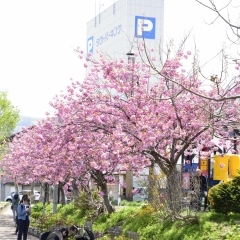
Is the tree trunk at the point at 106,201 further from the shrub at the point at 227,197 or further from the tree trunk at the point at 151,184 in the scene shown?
the shrub at the point at 227,197

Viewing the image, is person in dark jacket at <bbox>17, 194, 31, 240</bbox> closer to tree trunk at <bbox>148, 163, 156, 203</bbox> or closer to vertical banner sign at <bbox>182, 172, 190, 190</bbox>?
tree trunk at <bbox>148, 163, 156, 203</bbox>

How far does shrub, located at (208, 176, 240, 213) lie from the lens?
51.8 feet

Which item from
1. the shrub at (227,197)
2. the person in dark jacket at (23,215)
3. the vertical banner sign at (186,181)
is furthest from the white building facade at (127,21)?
the shrub at (227,197)

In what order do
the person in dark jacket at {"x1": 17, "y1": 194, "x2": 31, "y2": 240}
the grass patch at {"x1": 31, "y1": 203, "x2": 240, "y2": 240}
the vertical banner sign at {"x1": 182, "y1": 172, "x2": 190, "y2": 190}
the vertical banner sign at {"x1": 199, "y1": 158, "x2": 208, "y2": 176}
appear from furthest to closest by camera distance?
the vertical banner sign at {"x1": 199, "y1": 158, "x2": 208, "y2": 176}, the person in dark jacket at {"x1": 17, "y1": 194, "x2": 31, "y2": 240}, the vertical banner sign at {"x1": 182, "y1": 172, "x2": 190, "y2": 190}, the grass patch at {"x1": 31, "y1": 203, "x2": 240, "y2": 240}

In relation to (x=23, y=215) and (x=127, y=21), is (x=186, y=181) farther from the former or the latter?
(x=127, y=21)

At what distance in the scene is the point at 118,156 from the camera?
1791cm

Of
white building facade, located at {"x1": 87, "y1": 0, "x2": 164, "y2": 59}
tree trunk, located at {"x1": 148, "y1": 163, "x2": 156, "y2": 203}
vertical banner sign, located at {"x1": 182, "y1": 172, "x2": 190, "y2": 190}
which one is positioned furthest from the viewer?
white building facade, located at {"x1": 87, "y1": 0, "x2": 164, "y2": 59}

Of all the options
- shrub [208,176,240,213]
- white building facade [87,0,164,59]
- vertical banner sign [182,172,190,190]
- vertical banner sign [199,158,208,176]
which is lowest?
shrub [208,176,240,213]

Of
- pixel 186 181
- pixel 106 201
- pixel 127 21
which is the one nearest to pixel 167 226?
pixel 186 181

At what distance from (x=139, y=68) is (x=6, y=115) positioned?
130 ft

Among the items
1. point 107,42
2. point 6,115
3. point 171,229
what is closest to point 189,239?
point 171,229

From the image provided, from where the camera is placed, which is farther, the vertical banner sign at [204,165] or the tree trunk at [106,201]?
the vertical banner sign at [204,165]

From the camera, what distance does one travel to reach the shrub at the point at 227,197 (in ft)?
51.8

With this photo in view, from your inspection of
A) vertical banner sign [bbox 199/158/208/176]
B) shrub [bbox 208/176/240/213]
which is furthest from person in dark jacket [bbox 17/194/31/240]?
vertical banner sign [bbox 199/158/208/176]
